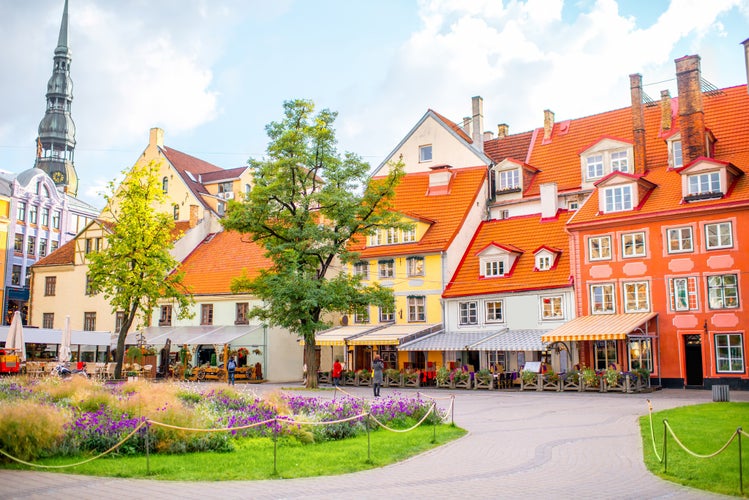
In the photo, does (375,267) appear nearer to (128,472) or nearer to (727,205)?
(727,205)

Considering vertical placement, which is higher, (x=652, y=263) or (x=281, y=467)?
(x=652, y=263)

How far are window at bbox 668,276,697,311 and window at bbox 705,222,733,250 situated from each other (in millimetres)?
1822

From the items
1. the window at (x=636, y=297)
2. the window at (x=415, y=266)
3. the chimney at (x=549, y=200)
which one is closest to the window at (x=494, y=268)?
the window at (x=415, y=266)

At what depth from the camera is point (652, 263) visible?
36125 millimetres

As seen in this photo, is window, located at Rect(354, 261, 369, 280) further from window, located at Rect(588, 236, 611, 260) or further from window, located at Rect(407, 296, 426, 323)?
window, located at Rect(588, 236, 611, 260)

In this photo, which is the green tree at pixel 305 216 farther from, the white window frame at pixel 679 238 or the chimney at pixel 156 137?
the chimney at pixel 156 137

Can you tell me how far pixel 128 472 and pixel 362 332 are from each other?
102 ft

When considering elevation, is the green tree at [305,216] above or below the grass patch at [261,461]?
above

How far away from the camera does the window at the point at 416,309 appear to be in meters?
44.4

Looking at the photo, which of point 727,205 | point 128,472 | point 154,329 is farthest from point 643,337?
point 154,329

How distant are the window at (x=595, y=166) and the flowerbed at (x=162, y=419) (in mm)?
27586

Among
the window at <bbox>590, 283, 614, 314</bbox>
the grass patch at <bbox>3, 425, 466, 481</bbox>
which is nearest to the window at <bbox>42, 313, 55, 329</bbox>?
the window at <bbox>590, 283, 614, 314</bbox>

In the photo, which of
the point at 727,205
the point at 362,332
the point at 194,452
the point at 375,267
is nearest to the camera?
the point at 194,452

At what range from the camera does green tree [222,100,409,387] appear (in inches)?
1414
